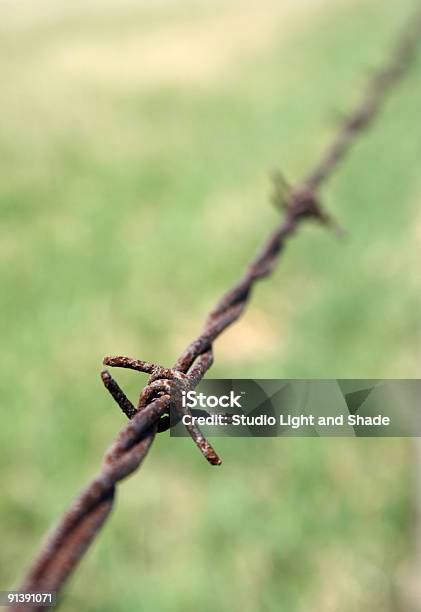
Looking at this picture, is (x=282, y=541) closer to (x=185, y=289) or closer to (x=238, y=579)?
(x=238, y=579)

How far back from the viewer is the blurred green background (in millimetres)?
2701

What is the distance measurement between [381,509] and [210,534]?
0.66 metres

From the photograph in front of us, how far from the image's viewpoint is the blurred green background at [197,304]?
8.86 feet

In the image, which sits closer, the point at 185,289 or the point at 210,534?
the point at 210,534

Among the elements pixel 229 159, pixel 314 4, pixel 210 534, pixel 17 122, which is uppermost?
pixel 314 4

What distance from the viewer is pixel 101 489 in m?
0.80

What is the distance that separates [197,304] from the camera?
16.3ft

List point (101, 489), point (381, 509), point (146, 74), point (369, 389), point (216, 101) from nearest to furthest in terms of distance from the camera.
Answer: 1. point (101, 489)
2. point (369, 389)
3. point (381, 509)
4. point (216, 101)
5. point (146, 74)

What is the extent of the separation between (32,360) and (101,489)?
349 cm

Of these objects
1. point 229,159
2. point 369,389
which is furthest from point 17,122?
point 369,389

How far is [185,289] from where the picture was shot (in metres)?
5.10

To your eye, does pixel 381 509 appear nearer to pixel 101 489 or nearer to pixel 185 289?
pixel 101 489

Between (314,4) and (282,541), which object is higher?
(314,4)

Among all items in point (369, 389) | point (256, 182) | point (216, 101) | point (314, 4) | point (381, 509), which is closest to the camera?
point (369, 389)
